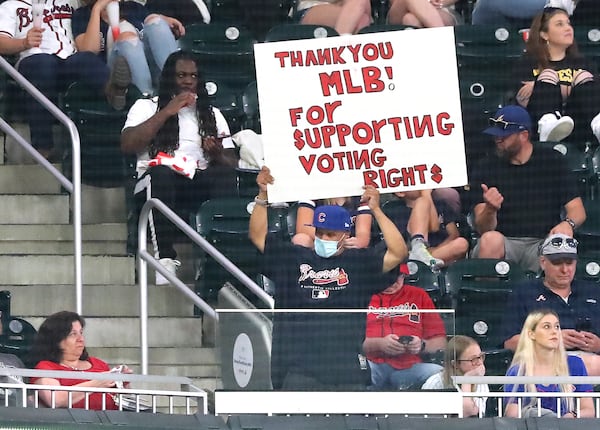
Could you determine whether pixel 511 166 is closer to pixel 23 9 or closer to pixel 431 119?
pixel 431 119

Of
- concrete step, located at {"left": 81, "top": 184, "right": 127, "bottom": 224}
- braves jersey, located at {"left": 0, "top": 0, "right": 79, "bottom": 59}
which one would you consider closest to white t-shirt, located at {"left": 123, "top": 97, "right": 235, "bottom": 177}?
concrete step, located at {"left": 81, "top": 184, "right": 127, "bottom": 224}

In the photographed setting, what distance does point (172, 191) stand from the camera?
9578mm

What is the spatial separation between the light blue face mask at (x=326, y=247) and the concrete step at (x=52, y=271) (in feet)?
4.42

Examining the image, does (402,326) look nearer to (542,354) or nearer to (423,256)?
(542,354)

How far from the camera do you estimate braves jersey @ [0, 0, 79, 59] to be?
33.8ft

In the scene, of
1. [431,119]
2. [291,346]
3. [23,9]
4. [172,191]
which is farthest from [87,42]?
[291,346]

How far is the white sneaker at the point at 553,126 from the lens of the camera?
33.5ft

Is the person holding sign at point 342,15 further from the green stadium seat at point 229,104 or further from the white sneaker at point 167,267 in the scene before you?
the white sneaker at point 167,267

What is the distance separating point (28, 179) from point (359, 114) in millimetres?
1835

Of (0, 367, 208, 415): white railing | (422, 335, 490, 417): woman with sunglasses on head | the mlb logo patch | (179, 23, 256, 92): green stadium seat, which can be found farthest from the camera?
(179, 23, 256, 92): green stadium seat

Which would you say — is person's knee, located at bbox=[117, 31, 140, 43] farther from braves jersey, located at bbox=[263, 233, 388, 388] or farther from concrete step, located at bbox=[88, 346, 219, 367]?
concrete step, located at bbox=[88, 346, 219, 367]

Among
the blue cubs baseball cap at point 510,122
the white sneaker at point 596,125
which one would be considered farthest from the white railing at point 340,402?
the white sneaker at point 596,125

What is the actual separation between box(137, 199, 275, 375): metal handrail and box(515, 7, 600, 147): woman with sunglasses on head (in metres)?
1.90

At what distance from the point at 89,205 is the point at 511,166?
1897 millimetres
